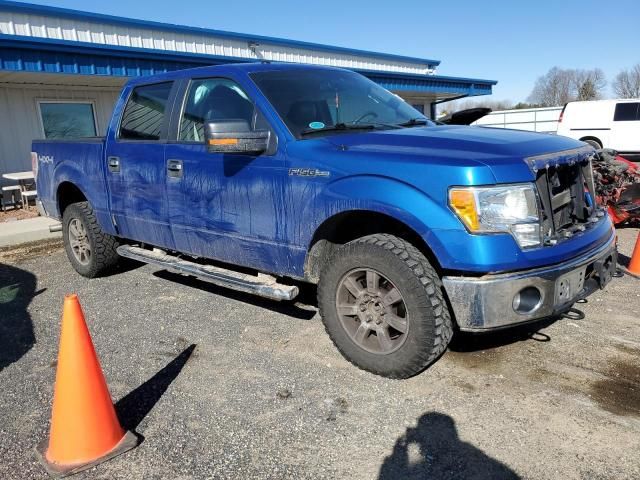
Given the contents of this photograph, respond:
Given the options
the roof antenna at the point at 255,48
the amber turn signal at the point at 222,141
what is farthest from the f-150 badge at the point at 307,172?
the roof antenna at the point at 255,48

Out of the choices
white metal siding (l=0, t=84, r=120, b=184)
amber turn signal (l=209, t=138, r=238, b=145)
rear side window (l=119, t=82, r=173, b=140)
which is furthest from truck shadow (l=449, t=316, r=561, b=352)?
white metal siding (l=0, t=84, r=120, b=184)

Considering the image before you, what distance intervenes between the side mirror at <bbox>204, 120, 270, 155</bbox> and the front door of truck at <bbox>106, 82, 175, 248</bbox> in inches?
47.9

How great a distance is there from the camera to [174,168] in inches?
166

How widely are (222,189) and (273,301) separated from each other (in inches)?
55.8

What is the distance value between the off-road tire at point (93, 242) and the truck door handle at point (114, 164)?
769 mm

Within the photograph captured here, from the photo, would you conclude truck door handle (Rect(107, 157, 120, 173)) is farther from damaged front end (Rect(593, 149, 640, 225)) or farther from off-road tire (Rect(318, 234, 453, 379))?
damaged front end (Rect(593, 149, 640, 225))

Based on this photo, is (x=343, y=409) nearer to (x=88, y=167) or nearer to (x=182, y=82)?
(x=182, y=82)

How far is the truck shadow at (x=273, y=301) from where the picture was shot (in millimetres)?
4566

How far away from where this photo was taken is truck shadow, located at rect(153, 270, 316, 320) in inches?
180

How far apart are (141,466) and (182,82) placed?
10.2 feet

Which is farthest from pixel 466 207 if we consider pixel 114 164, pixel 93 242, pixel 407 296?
pixel 93 242

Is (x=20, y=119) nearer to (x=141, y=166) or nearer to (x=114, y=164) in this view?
(x=114, y=164)

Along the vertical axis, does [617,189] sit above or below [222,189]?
below

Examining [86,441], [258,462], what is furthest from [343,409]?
[86,441]
